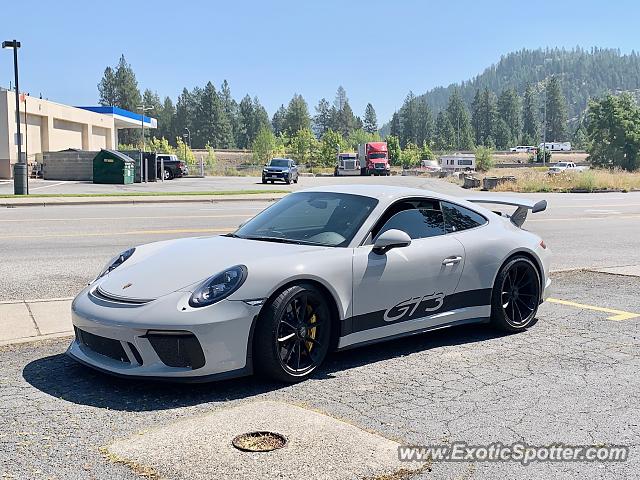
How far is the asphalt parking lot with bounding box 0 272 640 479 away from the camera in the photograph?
12.3 feet

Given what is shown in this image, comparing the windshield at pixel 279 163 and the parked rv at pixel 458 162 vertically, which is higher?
the parked rv at pixel 458 162

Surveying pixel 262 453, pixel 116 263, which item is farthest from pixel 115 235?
pixel 262 453

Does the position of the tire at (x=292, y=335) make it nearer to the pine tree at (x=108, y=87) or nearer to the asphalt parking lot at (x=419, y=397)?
the asphalt parking lot at (x=419, y=397)

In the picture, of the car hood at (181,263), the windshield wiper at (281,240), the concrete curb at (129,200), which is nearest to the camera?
the car hood at (181,263)

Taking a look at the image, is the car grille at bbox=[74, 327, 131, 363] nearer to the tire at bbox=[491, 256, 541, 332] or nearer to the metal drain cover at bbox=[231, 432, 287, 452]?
the metal drain cover at bbox=[231, 432, 287, 452]

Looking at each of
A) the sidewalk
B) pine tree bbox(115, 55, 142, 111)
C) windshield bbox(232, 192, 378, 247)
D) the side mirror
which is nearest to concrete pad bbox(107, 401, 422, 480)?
the side mirror

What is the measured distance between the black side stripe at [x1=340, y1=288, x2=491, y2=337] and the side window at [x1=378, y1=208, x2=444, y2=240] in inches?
22.3

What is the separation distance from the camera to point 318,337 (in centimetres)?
518

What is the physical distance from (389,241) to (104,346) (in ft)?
7.10

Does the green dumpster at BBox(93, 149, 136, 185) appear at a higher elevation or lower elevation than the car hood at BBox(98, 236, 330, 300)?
higher

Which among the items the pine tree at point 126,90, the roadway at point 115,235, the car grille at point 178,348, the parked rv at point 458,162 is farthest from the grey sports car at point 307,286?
the pine tree at point 126,90

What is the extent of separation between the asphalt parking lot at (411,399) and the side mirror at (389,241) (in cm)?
87

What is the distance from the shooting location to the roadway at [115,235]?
31.2ft

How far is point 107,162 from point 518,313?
40.4 metres
